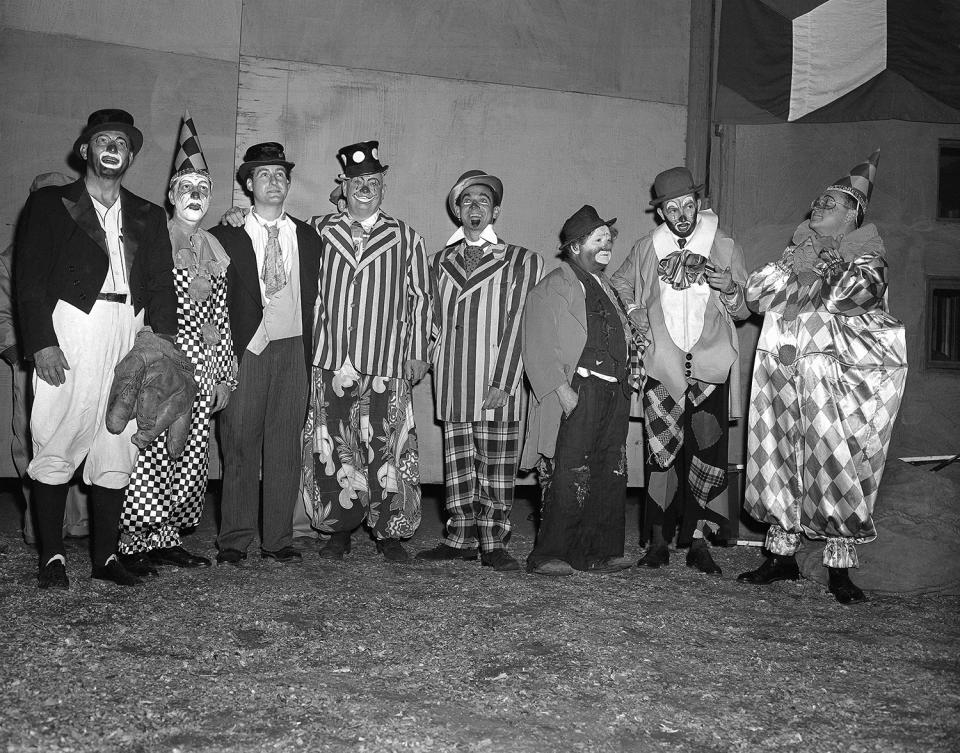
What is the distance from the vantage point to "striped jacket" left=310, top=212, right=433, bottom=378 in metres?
4.63

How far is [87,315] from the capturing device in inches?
155

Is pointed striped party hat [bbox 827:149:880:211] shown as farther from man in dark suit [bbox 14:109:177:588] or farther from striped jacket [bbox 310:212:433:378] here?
man in dark suit [bbox 14:109:177:588]

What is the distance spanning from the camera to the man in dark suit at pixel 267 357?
14.8 ft

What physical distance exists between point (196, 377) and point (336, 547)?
3.66ft

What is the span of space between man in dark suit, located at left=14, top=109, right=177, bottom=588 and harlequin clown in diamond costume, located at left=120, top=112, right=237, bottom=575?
0.51 ft

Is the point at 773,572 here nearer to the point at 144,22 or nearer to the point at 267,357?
the point at 267,357

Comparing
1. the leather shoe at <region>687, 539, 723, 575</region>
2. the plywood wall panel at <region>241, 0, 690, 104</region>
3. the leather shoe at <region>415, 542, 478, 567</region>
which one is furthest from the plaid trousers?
the plywood wall panel at <region>241, 0, 690, 104</region>

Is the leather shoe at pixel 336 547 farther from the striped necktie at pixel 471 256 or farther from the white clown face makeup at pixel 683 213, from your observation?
the white clown face makeup at pixel 683 213

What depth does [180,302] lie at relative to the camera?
4.29 metres

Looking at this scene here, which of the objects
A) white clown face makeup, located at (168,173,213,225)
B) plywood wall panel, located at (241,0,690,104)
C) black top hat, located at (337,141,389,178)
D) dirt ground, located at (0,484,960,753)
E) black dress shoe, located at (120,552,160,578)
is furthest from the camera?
plywood wall panel, located at (241,0,690,104)

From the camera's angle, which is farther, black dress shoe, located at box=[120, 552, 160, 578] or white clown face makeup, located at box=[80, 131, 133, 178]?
black dress shoe, located at box=[120, 552, 160, 578]

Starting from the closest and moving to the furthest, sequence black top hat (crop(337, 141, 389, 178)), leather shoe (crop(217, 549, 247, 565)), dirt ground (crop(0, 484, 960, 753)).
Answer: dirt ground (crop(0, 484, 960, 753)) < leather shoe (crop(217, 549, 247, 565)) < black top hat (crop(337, 141, 389, 178))

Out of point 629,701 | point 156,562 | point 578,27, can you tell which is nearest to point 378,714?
point 629,701

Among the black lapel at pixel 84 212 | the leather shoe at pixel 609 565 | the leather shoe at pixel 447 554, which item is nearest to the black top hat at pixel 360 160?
the black lapel at pixel 84 212
